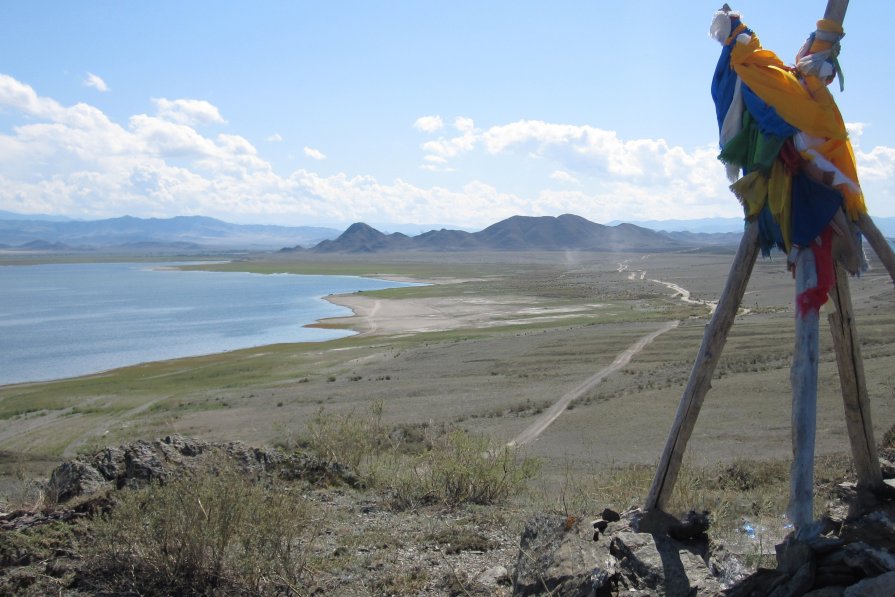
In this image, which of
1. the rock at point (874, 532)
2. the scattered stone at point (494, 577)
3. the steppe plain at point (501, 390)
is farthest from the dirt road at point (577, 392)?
the rock at point (874, 532)

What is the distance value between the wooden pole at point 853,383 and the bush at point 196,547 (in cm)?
366

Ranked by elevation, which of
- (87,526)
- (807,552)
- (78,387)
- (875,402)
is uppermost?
(807,552)

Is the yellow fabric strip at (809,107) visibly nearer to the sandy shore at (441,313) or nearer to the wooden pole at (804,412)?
the wooden pole at (804,412)

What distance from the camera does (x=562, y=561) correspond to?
4223 mm

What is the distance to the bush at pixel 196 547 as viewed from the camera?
4.80 metres

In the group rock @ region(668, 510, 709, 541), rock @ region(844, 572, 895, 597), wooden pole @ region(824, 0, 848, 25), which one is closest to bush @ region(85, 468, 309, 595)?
rock @ region(668, 510, 709, 541)

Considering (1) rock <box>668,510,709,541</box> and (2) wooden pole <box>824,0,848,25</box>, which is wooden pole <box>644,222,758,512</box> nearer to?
(1) rock <box>668,510,709,541</box>

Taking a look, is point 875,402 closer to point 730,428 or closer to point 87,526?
point 730,428

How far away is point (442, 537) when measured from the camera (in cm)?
580

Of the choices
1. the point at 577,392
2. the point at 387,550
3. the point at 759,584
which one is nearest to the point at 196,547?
the point at 387,550

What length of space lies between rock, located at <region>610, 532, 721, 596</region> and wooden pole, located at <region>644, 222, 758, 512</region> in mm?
425

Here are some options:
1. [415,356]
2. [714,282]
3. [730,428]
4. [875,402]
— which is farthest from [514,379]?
[714,282]

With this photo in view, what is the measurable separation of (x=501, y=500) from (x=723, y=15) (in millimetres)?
5013

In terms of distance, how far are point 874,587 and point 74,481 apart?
6.71 meters
